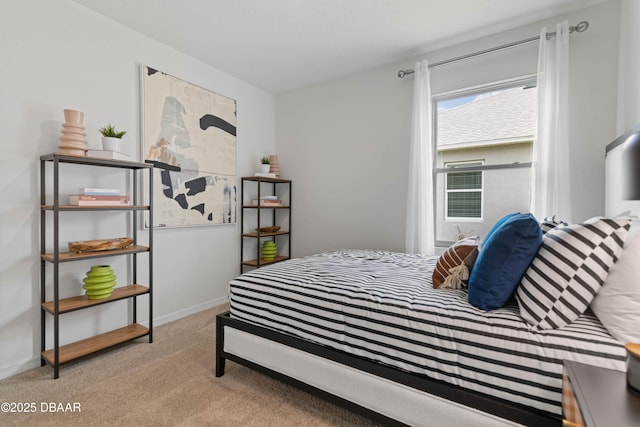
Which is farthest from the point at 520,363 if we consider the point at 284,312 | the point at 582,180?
the point at 582,180

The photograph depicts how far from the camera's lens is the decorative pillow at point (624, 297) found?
3.48 ft

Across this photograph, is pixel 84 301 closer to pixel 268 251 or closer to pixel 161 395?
pixel 161 395

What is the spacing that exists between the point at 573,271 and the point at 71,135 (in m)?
2.93

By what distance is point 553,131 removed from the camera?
2.35m

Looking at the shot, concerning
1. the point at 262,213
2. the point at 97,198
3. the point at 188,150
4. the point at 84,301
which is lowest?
the point at 84,301

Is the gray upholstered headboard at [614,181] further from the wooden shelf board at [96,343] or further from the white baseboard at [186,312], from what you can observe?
the white baseboard at [186,312]

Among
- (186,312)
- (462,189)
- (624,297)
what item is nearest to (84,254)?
(186,312)

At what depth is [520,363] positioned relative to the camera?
1.14 m

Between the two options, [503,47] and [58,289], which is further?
[503,47]

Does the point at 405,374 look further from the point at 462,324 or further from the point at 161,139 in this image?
the point at 161,139

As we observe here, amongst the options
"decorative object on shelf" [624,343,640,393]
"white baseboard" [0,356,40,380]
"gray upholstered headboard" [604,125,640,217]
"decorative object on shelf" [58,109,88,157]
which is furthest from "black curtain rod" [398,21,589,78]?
"white baseboard" [0,356,40,380]

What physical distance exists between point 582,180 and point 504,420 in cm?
211

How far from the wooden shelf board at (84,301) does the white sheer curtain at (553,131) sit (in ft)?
10.8

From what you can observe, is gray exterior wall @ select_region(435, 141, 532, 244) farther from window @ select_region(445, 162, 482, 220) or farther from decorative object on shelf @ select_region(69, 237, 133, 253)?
decorative object on shelf @ select_region(69, 237, 133, 253)
